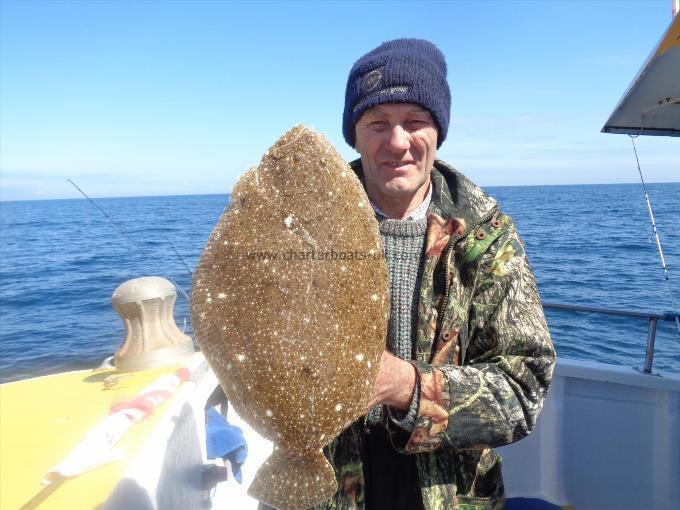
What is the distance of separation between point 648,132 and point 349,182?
217 inches

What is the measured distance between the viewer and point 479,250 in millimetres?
2465

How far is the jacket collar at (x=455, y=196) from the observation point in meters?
2.59

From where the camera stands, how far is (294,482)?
203 centimetres

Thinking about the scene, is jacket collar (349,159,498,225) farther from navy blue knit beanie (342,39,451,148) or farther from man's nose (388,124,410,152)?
man's nose (388,124,410,152)

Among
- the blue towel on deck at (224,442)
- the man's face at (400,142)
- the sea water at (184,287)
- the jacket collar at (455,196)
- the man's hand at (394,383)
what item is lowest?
the sea water at (184,287)

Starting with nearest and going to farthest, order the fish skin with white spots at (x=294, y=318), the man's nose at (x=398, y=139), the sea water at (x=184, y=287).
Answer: the fish skin with white spots at (x=294, y=318), the man's nose at (x=398, y=139), the sea water at (x=184, y=287)

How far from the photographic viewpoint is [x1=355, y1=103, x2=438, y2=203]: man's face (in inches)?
101

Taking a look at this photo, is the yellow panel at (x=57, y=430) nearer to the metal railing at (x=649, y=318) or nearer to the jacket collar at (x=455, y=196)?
the jacket collar at (x=455, y=196)

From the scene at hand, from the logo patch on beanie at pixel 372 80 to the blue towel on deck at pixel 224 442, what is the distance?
321 centimetres

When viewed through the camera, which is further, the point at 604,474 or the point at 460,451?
the point at 604,474

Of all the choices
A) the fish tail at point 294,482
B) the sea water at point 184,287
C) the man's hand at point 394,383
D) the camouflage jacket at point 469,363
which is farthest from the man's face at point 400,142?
the fish tail at point 294,482

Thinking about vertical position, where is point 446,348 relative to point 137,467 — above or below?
above

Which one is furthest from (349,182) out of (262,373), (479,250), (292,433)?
(292,433)

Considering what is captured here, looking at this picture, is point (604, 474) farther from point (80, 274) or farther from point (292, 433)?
point (80, 274)
